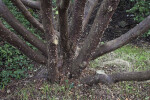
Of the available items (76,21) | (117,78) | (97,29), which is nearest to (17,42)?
(76,21)

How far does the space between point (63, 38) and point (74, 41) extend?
37 centimetres

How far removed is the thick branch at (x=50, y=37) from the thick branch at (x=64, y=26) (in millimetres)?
128

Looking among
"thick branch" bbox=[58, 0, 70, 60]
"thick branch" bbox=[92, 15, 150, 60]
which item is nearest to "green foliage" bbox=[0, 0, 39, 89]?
"thick branch" bbox=[58, 0, 70, 60]

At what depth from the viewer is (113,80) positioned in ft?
7.38

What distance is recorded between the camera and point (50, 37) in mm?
2178

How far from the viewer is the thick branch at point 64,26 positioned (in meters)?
1.63

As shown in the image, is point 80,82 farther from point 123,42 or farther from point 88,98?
point 123,42

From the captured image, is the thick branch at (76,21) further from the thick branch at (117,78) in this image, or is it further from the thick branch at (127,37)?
the thick branch at (117,78)

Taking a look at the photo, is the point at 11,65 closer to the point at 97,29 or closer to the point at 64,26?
the point at 64,26

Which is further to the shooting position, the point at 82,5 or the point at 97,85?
the point at 97,85

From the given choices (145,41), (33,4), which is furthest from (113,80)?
(145,41)

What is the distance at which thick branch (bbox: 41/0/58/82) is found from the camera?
1842 mm

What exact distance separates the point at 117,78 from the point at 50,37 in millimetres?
1073

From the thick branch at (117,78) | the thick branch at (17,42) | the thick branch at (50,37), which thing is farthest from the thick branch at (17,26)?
the thick branch at (117,78)
